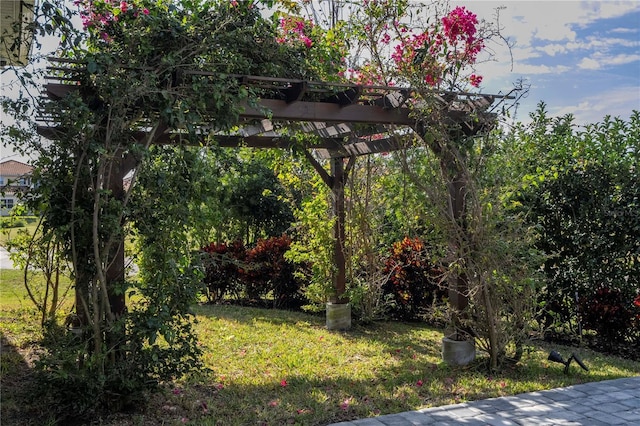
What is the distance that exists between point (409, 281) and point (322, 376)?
284cm

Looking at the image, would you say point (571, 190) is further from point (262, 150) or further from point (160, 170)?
point (160, 170)

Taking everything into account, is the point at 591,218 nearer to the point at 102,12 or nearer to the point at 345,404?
the point at 345,404

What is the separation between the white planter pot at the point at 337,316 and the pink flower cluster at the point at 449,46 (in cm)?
Result: 323

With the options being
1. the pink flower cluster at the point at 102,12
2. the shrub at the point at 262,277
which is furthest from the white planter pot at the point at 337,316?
the pink flower cluster at the point at 102,12

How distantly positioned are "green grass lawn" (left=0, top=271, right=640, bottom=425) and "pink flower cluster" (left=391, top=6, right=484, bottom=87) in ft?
8.73

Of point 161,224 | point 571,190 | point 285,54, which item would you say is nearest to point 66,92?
point 161,224

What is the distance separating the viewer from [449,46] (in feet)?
15.9

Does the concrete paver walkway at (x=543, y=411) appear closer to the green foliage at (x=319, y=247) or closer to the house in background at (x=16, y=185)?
the house in background at (x=16, y=185)

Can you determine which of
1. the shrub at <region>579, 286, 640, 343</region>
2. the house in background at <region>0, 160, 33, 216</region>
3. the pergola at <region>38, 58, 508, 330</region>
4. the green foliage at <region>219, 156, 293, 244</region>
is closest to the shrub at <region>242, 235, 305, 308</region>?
the green foliage at <region>219, 156, 293, 244</region>

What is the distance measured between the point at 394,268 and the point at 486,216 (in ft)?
8.38

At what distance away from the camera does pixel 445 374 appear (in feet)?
16.0

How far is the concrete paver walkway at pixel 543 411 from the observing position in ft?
Answer: 12.1

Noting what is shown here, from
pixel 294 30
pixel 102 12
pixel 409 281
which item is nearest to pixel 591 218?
pixel 409 281

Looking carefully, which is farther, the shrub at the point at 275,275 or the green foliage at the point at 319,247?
the shrub at the point at 275,275
